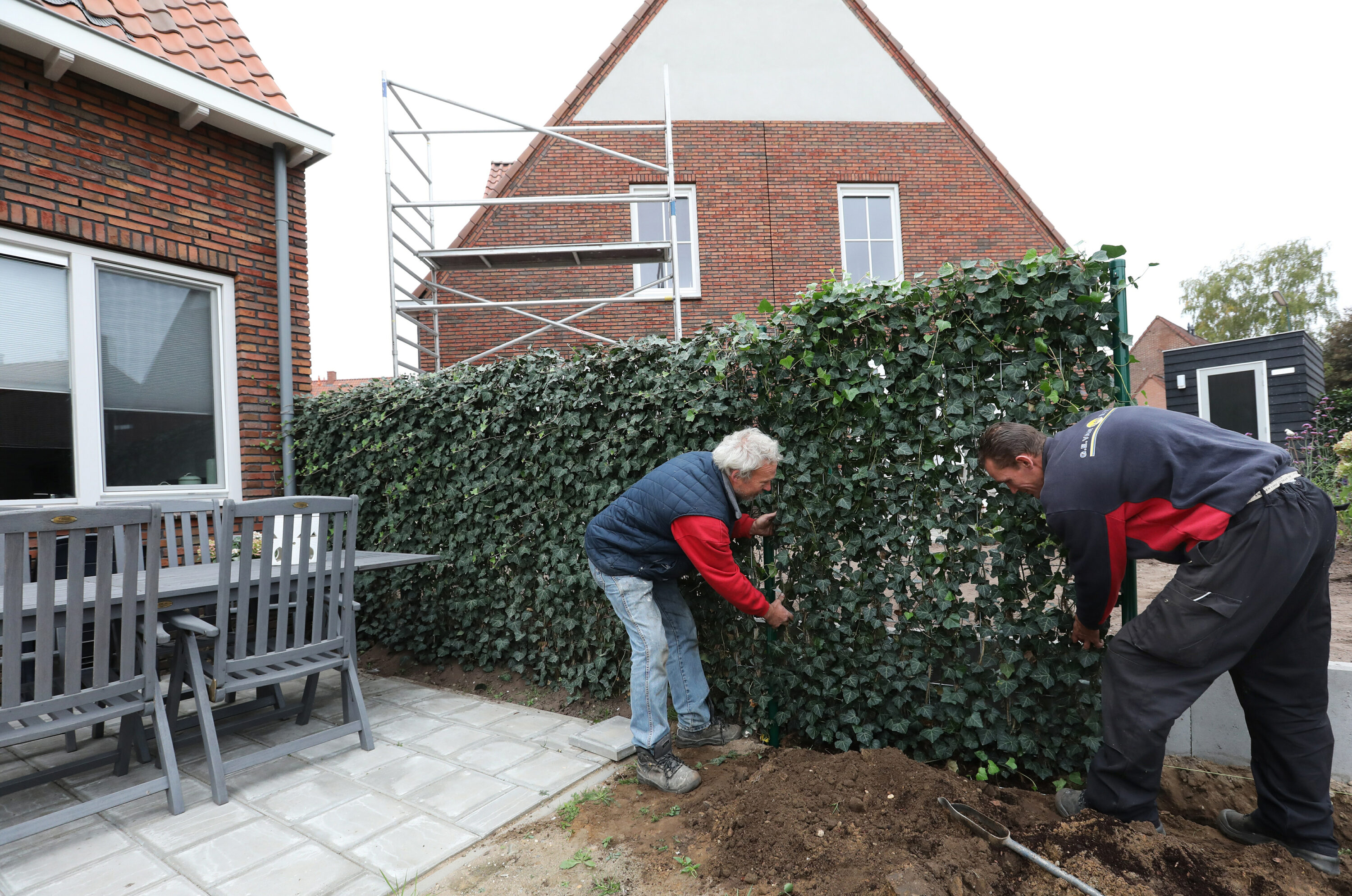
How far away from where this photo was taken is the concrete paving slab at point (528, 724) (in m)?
3.68

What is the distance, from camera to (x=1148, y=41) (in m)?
13.9

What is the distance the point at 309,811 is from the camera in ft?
9.31

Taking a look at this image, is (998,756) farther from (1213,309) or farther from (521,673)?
(1213,309)

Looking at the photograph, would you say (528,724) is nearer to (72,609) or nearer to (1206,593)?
(72,609)

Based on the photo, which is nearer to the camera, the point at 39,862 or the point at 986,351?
the point at 39,862

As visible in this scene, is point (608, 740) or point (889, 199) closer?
point (608, 740)

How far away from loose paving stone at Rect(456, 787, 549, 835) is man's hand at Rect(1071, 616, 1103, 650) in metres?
2.28

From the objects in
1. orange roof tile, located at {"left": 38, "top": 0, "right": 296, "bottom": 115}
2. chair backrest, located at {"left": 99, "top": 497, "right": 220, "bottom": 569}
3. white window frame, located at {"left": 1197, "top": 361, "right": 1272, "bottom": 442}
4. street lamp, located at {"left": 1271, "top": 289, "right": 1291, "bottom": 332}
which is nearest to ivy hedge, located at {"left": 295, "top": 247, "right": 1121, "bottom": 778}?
chair backrest, located at {"left": 99, "top": 497, "right": 220, "bottom": 569}

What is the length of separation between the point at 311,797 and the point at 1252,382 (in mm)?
17370

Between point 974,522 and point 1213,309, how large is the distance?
43.0 meters

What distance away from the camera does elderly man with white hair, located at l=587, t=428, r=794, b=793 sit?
2.94m

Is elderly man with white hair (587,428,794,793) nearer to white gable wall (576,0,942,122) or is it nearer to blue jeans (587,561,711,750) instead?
blue jeans (587,561,711,750)

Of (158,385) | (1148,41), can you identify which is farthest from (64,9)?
(1148,41)

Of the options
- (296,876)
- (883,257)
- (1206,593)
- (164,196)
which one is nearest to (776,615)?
(1206,593)
